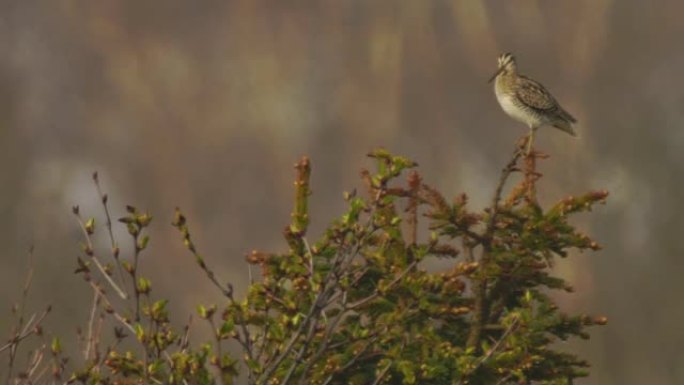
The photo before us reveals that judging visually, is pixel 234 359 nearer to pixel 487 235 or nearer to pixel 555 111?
pixel 487 235

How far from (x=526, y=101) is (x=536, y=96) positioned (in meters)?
0.16

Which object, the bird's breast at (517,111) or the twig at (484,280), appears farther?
the bird's breast at (517,111)

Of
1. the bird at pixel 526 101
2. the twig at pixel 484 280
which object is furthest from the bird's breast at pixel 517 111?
the twig at pixel 484 280

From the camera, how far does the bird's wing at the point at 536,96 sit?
49.5 feet

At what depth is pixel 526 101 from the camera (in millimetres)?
15219

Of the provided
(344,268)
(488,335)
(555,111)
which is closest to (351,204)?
(344,268)

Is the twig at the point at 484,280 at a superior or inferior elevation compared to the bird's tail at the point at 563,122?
inferior

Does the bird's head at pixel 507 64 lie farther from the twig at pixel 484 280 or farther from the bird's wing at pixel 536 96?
the twig at pixel 484 280

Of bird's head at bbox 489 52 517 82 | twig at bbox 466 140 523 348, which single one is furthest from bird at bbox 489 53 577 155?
twig at bbox 466 140 523 348

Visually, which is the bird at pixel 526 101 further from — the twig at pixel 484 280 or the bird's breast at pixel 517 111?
the twig at pixel 484 280

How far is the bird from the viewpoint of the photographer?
49.4 feet

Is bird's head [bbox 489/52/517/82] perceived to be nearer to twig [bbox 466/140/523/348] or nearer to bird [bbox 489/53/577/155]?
bird [bbox 489/53/577/155]

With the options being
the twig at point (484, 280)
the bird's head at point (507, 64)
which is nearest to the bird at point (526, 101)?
the bird's head at point (507, 64)

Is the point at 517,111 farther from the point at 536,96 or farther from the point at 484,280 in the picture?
the point at 484,280
